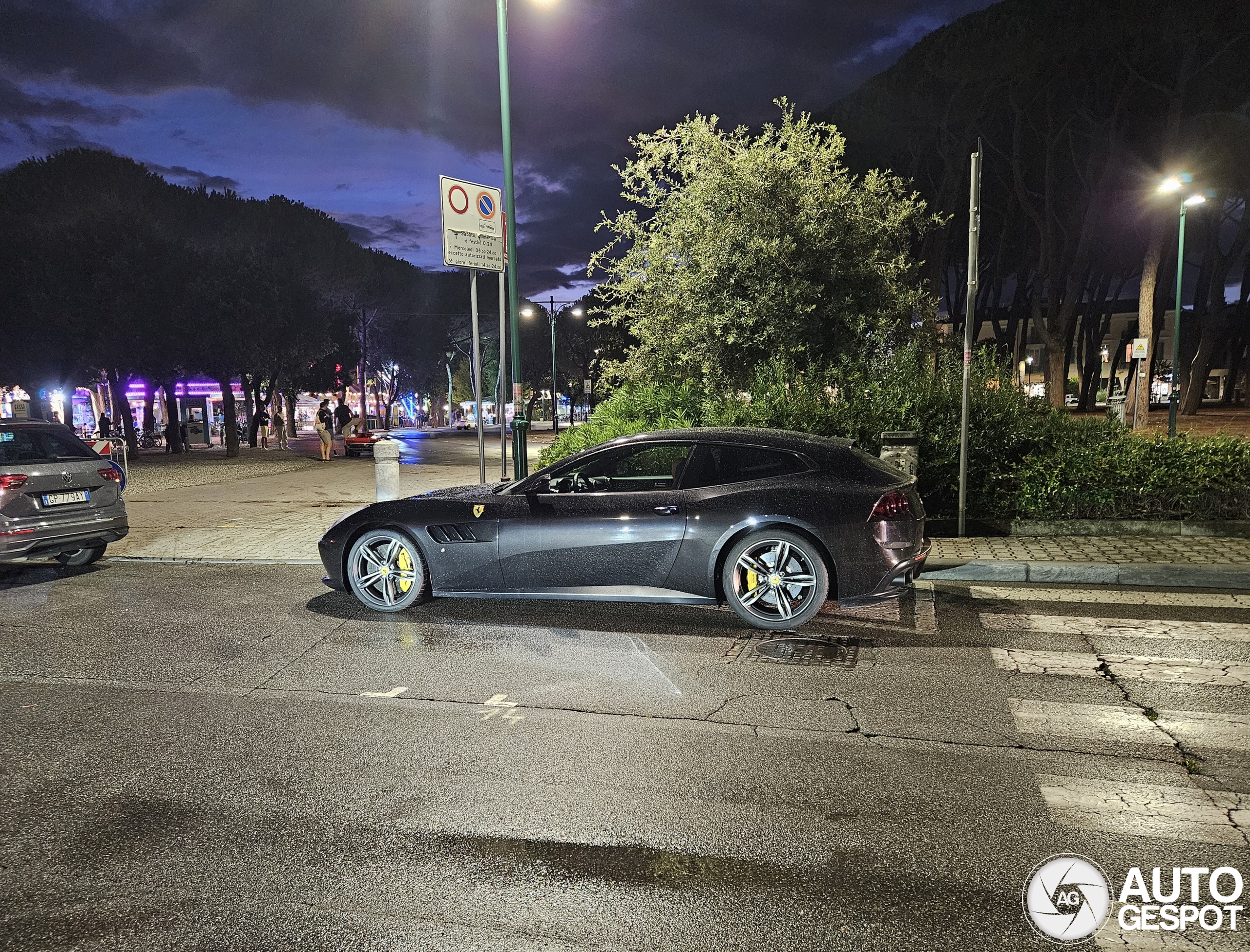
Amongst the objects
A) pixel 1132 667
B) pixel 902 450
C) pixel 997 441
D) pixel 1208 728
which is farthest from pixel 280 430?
pixel 1208 728

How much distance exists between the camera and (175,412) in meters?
32.7

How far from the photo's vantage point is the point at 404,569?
6535 mm

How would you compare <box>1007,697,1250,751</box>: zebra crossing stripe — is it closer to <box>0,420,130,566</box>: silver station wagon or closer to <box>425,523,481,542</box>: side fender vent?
<box>425,523,481,542</box>: side fender vent

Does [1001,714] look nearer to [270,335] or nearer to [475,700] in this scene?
[475,700]

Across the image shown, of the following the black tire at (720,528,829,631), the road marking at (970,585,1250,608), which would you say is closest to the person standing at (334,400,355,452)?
the black tire at (720,528,829,631)

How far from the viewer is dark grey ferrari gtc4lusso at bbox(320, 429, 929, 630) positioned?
18.7ft

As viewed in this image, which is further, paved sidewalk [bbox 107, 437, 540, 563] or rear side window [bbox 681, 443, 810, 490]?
paved sidewalk [bbox 107, 437, 540, 563]

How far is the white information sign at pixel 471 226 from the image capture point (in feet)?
31.9

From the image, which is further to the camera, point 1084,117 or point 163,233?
point 163,233

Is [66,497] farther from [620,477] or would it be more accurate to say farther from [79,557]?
[620,477]

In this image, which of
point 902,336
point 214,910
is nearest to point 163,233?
point 902,336

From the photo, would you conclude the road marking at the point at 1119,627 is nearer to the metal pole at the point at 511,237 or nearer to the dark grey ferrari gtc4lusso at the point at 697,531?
the dark grey ferrari gtc4lusso at the point at 697,531

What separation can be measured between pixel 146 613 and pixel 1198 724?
7302mm

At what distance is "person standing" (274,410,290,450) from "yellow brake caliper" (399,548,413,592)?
94.4ft
